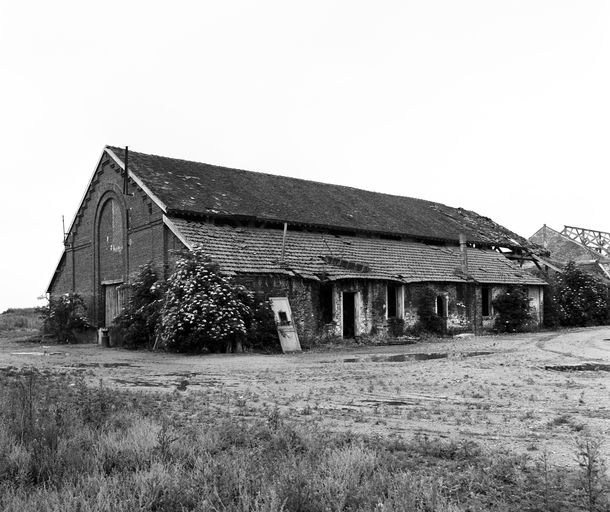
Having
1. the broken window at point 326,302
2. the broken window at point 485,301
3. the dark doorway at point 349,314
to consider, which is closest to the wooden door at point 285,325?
the broken window at point 326,302

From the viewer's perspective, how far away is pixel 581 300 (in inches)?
1328

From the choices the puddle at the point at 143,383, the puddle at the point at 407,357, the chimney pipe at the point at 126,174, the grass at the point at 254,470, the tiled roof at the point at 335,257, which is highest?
the chimney pipe at the point at 126,174

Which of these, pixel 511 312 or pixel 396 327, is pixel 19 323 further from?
pixel 511 312

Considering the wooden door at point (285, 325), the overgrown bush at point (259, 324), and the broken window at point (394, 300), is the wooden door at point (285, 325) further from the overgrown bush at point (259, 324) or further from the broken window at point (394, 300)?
the broken window at point (394, 300)

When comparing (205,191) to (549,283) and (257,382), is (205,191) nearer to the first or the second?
(257,382)

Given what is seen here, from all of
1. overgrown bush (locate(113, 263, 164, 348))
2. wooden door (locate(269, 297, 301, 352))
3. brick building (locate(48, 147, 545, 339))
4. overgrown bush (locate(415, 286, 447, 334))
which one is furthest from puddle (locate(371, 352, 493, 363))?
overgrown bush (locate(415, 286, 447, 334))

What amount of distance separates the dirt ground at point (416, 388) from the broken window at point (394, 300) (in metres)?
8.37

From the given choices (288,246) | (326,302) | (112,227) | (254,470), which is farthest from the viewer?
(112,227)

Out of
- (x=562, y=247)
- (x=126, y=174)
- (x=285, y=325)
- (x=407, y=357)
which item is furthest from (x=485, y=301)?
(x=562, y=247)

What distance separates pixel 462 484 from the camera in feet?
15.8

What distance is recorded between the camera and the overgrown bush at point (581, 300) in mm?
33594

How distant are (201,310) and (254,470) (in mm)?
14334

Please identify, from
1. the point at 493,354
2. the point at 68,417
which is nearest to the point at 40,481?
the point at 68,417

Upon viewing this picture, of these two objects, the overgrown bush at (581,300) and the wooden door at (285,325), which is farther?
the overgrown bush at (581,300)
